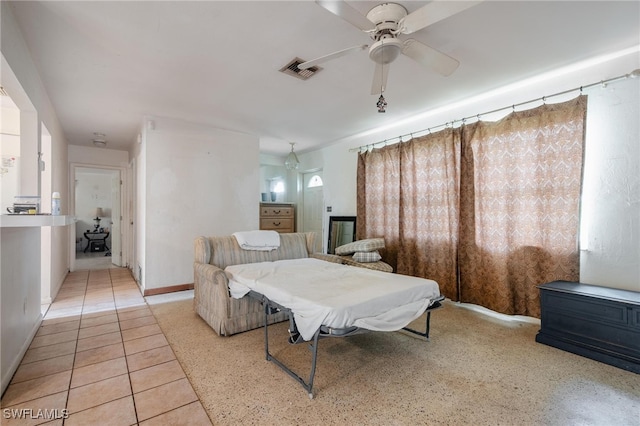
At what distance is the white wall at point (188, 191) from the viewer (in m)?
3.89

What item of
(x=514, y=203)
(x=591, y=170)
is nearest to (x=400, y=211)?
(x=514, y=203)

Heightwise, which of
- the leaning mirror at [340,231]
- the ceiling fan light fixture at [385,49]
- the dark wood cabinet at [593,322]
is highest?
the ceiling fan light fixture at [385,49]

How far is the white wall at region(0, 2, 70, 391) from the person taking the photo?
5.87ft

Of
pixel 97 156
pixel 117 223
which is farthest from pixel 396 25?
pixel 117 223

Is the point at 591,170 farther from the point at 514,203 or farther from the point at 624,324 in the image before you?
the point at 624,324

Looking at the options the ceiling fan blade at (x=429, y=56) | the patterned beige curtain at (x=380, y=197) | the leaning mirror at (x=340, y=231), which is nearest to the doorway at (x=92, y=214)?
the leaning mirror at (x=340, y=231)

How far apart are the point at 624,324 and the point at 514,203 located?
4.11ft

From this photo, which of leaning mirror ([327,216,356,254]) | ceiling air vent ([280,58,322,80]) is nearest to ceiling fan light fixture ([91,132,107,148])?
ceiling air vent ([280,58,322,80])

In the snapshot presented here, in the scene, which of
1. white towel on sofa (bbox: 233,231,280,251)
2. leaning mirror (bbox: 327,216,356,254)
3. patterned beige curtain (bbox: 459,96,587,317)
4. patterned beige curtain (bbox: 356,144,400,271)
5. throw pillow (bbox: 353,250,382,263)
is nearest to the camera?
→ patterned beige curtain (bbox: 459,96,587,317)

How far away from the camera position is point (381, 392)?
1.75m

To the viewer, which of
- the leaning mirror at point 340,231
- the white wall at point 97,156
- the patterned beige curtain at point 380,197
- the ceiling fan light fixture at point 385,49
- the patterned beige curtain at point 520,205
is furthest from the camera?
the white wall at point 97,156

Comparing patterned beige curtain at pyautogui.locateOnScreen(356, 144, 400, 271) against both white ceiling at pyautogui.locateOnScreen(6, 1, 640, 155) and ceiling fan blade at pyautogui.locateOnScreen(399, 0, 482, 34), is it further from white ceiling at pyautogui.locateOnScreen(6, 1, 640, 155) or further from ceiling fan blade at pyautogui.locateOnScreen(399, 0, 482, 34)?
ceiling fan blade at pyautogui.locateOnScreen(399, 0, 482, 34)

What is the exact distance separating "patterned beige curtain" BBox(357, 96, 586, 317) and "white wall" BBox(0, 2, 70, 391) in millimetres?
3738

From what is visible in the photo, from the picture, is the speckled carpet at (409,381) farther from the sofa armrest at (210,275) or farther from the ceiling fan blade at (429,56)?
the ceiling fan blade at (429,56)
